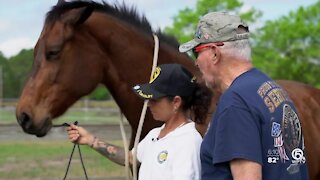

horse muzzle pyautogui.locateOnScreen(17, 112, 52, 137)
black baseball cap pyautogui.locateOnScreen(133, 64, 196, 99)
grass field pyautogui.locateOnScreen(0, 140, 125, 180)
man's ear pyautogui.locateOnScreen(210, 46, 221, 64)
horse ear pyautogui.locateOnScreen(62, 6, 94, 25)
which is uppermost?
horse ear pyautogui.locateOnScreen(62, 6, 94, 25)

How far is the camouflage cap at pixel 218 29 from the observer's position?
2338 millimetres

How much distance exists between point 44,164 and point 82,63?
4.98m

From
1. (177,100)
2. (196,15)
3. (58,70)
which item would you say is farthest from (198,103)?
(196,15)

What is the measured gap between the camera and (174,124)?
2959 mm

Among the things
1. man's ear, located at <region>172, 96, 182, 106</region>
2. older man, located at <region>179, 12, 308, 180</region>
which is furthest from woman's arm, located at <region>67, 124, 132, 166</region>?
older man, located at <region>179, 12, 308, 180</region>

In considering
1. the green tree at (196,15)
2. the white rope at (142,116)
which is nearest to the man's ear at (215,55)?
the white rope at (142,116)

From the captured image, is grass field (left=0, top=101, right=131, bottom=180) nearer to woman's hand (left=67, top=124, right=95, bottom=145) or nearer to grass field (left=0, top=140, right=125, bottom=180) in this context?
grass field (left=0, top=140, right=125, bottom=180)

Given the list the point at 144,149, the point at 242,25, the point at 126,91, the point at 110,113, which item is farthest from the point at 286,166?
the point at 110,113

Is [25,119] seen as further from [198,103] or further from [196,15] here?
[196,15]

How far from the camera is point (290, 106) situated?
239 centimetres

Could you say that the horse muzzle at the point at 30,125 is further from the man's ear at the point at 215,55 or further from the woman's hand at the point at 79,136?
the man's ear at the point at 215,55

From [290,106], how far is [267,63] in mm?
38952

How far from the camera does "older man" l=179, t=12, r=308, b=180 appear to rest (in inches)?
85.9

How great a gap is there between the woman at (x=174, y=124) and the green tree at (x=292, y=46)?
120ft
